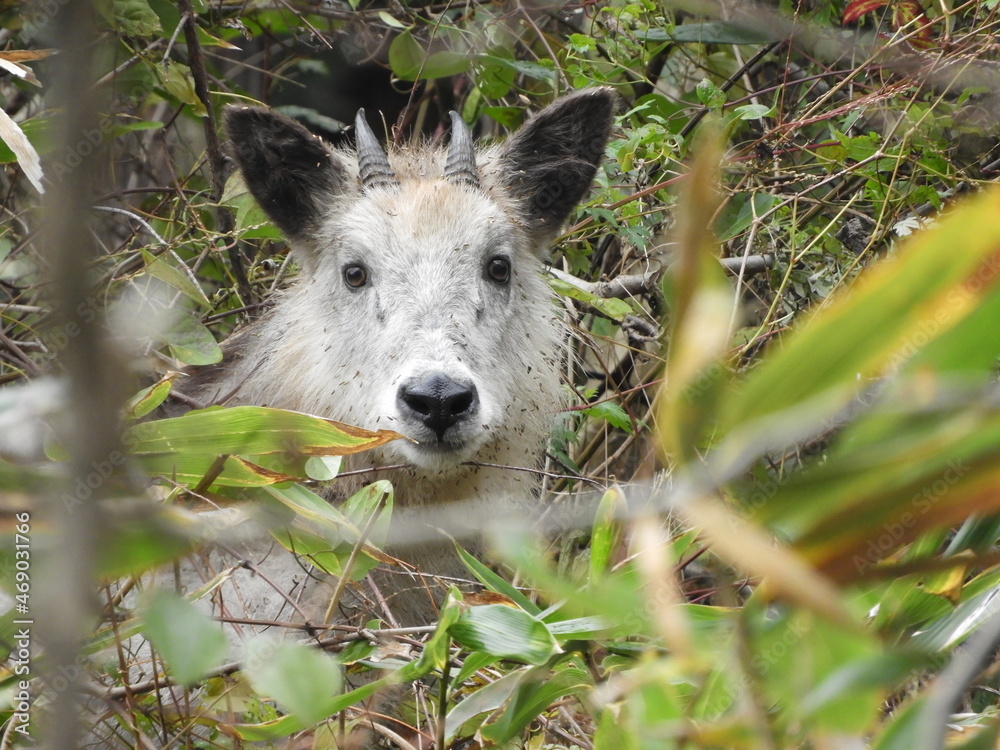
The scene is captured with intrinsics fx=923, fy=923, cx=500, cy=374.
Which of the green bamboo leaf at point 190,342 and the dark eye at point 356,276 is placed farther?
the dark eye at point 356,276

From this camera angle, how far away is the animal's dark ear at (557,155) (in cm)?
443

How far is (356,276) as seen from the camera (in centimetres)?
421

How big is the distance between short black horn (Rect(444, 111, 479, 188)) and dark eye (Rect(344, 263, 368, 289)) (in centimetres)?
62

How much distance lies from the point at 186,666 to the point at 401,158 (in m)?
3.75

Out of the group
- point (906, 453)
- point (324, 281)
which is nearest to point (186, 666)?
point (906, 453)

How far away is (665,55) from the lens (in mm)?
5543

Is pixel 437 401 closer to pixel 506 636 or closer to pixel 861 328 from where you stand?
pixel 506 636

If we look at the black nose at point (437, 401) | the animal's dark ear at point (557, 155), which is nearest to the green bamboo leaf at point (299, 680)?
the black nose at point (437, 401)

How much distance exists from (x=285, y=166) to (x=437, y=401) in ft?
5.36

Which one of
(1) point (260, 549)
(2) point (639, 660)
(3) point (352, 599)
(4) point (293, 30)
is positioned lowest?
(3) point (352, 599)

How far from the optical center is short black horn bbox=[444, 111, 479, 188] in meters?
4.41

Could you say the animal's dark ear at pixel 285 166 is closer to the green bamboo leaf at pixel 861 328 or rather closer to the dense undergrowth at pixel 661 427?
the dense undergrowth at pixel 661 427

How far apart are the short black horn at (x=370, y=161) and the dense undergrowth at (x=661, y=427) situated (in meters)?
0.56

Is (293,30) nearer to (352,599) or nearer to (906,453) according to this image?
(352,599)
